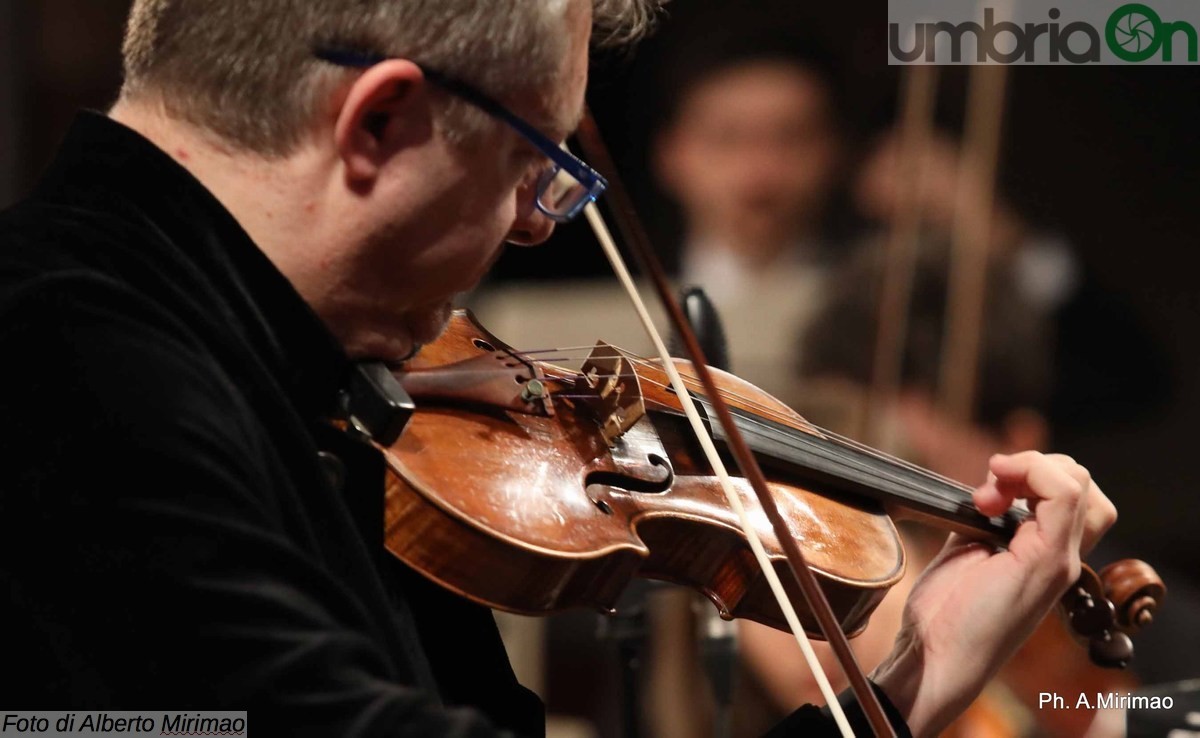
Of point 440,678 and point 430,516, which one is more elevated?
point 430,516

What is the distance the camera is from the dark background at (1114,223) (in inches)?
98.2

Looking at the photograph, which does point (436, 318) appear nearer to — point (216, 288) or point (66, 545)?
point (216, 288)

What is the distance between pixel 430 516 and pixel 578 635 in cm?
173

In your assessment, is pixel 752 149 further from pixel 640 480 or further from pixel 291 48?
pixel 291 48

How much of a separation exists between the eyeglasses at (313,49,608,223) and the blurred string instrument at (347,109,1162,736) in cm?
2

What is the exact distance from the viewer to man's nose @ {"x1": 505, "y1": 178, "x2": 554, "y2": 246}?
0.93 metres

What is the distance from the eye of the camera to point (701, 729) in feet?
7.77

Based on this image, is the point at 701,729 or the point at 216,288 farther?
the point at 701,729

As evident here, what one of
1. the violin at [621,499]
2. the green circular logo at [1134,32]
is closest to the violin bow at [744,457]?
the violin at [621,499]

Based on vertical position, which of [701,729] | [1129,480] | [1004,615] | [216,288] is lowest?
[701,729]

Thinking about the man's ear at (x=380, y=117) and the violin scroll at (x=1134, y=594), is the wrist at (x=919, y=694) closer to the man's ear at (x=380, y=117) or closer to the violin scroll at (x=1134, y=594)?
the violin scroll at (x=1134, y=594)

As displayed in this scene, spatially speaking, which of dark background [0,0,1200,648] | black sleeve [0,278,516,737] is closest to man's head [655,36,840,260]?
dark background [0,0,1200,648]

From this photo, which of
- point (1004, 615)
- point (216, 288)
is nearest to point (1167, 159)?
point (1004, 615)

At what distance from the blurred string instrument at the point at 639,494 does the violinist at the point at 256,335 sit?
5 centimetres
